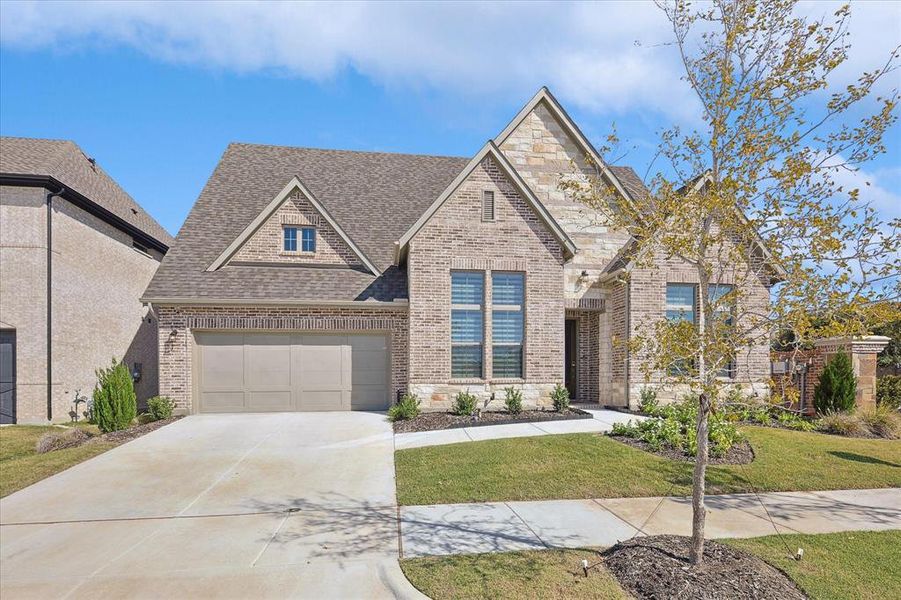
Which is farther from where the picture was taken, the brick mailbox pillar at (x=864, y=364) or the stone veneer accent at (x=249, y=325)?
the stone veneer accent at (x=249, y=325)

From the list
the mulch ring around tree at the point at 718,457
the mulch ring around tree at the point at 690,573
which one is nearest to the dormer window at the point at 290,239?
the mulch ring around tree at the point at 718,457

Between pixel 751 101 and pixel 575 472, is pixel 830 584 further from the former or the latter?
pixel 751 101

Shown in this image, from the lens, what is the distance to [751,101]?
4699 millimetres

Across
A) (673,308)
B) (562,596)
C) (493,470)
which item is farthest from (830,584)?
(673,308)

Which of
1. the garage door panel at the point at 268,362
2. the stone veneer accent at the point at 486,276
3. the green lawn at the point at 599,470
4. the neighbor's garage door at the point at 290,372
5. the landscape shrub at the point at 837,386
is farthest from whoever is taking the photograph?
the garage door panel at the point at 268,362

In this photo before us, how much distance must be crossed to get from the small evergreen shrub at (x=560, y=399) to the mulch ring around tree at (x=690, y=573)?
7733 mm

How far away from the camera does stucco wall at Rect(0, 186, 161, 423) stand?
14672 millimetres

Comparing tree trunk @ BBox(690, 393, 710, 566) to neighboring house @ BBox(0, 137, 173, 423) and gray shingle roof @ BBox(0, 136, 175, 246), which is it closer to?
neighboring house @ BBox(0, 137, 173, 423)

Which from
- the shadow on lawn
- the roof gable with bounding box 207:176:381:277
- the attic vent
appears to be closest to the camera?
the shadow on lawn

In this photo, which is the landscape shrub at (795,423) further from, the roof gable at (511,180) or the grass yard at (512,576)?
the grass yard at (512,576)

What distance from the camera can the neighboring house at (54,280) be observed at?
14.7 metres

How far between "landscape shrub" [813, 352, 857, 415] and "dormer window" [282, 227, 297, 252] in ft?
49.2

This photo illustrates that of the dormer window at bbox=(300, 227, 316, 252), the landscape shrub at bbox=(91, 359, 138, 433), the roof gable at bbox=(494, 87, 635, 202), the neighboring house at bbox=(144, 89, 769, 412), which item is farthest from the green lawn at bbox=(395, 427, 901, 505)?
the roof gable at bbox=(494, 87, 635, 202)

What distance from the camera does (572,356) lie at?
1608 cm
